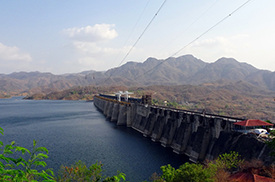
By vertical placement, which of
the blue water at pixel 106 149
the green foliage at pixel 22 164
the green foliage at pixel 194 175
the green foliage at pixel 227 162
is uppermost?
the green foliage at pixel 22 164

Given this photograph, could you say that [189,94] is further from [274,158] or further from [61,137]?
[274,158]

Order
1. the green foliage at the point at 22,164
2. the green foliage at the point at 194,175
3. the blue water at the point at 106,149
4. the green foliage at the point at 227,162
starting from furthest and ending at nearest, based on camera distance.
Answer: the blue water at the point at 106,149 → the green foliage at the point at 227,162 → the green foliage at the point at 194,175 → the green foliage at the point at 22,164

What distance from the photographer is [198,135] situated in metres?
38.0

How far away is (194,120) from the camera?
40812mm

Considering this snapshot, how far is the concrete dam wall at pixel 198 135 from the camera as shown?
28056 millimetres

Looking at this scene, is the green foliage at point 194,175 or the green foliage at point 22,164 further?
the green foliage at point 194,175

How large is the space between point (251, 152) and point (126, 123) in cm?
5189

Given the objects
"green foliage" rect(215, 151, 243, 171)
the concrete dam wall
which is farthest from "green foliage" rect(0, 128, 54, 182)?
the concrete dam wall

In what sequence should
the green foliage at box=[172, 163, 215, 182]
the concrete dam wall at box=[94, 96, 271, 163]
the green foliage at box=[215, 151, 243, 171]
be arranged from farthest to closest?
1. the concrete dam wall at box=[94, 96, 271, 163]
2. the green foliage at box=[215, 151, 243, 171]
3. the green foliage at box=[172, 163, 215, 182]

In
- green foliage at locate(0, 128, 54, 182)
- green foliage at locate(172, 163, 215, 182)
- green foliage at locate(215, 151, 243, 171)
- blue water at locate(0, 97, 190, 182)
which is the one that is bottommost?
blue water at locate(0, 97, 190, 182)

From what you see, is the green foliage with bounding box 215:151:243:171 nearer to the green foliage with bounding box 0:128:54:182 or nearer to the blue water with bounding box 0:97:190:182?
the blue water with bounding box 0:97:190:182

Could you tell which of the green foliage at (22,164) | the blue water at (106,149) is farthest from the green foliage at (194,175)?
the blue water at (106,149)

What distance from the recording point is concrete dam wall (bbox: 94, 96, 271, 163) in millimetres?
28056

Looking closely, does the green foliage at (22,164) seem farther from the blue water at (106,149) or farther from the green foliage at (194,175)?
the blue water at (106,149)
